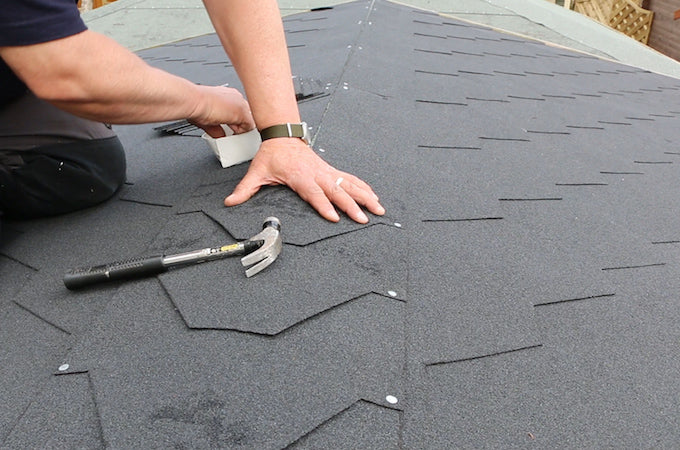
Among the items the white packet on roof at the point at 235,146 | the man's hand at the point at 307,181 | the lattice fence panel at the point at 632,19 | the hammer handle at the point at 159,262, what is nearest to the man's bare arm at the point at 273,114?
the man's hand at the point at 307,181

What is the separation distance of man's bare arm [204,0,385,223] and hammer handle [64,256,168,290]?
0.96 feet

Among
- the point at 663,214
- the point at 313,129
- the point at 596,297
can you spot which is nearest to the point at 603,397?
the point at 596,297

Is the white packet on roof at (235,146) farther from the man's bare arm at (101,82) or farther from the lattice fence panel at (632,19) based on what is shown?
the lattice fence panel at (632,19)

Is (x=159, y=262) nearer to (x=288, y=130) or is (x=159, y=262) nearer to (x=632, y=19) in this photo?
(x=288, y=130)

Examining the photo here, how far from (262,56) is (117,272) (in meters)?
0.78

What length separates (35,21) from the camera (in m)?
1.10

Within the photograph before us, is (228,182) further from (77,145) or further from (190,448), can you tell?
(190,448)

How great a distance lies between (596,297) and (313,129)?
3.37 feet

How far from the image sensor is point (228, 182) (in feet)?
5.33

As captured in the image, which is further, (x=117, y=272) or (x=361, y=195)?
(x=361, y=195)

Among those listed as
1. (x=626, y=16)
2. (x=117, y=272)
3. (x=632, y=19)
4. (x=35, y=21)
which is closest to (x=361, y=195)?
(x=117, y=272)

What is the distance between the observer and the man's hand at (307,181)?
140cm

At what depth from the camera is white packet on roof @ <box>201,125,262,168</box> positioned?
1.72 meters

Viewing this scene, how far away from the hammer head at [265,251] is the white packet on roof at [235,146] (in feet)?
1.79
